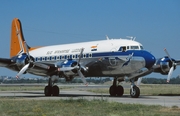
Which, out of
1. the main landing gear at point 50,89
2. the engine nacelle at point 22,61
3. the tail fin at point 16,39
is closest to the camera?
the engine nacelle at point 22,61

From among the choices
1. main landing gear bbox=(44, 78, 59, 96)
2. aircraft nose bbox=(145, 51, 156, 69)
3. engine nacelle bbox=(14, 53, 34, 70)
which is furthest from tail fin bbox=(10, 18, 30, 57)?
aircraft nose bbox=(145, 51, 156, 69)

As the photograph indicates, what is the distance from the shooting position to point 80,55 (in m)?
27.4

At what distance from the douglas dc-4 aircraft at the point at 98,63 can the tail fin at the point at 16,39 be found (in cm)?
394

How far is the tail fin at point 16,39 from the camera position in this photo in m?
33.7

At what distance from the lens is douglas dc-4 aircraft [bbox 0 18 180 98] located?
1013 inches

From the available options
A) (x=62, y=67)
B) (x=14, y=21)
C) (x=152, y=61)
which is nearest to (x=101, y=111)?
(x=152, y=61)

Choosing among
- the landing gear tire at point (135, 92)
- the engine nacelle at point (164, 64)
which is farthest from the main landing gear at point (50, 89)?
the engine nacelle at point (164, 64)

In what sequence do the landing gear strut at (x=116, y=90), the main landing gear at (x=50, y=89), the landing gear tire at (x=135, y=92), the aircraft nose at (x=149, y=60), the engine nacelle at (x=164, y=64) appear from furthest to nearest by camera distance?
the landing gear strut at (x=116, y=90)
the main landing gear at (x=50, y=89)
the engine nacelle at (x=164, y=64)
the landing gear tire at (x=135, y=92)
the aircraft nose at (x=149, y=60)

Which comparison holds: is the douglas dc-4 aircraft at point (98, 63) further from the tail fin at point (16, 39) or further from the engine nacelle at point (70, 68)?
the tail fin at point (16, 39)

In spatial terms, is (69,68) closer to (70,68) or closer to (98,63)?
(70,68)

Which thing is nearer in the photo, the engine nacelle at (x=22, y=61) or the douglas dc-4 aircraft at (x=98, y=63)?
the douglas dc-4 aircraft at (x=98, y=63)

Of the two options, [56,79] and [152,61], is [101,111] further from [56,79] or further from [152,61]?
[56,79]

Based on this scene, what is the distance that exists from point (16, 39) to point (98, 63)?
10.4m

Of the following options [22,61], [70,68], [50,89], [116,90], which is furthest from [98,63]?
[22,61]
